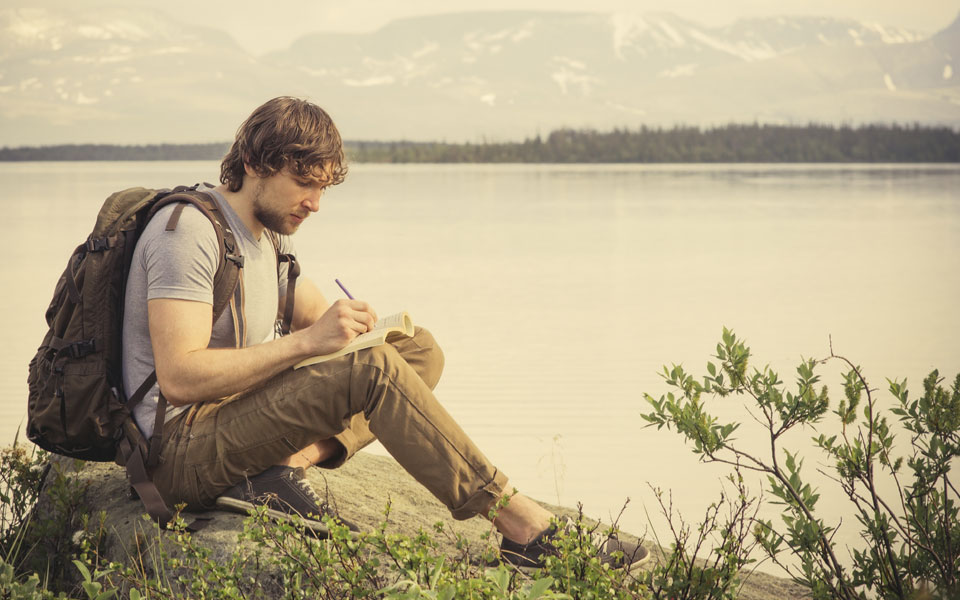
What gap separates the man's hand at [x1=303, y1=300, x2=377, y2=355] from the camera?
271cm

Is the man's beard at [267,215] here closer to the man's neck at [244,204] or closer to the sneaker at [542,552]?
the man's neck at [244,204]

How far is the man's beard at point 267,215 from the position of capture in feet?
9.50

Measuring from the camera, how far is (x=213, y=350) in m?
2.65

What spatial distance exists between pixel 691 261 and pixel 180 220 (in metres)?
10.4

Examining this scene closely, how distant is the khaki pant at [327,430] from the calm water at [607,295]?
1.42m

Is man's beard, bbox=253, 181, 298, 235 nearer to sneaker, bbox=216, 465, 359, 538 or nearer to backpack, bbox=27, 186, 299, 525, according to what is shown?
backpack, bbox=27, 186, 299, 525

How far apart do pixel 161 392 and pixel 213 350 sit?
0.20 meters

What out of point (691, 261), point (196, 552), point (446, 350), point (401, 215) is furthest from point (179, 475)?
point (401, 215)

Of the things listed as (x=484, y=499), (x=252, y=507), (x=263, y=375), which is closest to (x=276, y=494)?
(x=252, y=507)

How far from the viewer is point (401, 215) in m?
18.5

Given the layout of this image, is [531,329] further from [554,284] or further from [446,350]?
[554,284]

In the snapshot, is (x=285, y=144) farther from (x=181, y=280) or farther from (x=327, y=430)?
(x=327, y=430)

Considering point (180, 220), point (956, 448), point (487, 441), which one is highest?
point (180, 220)

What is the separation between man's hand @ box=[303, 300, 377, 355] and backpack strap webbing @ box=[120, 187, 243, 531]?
23cm
